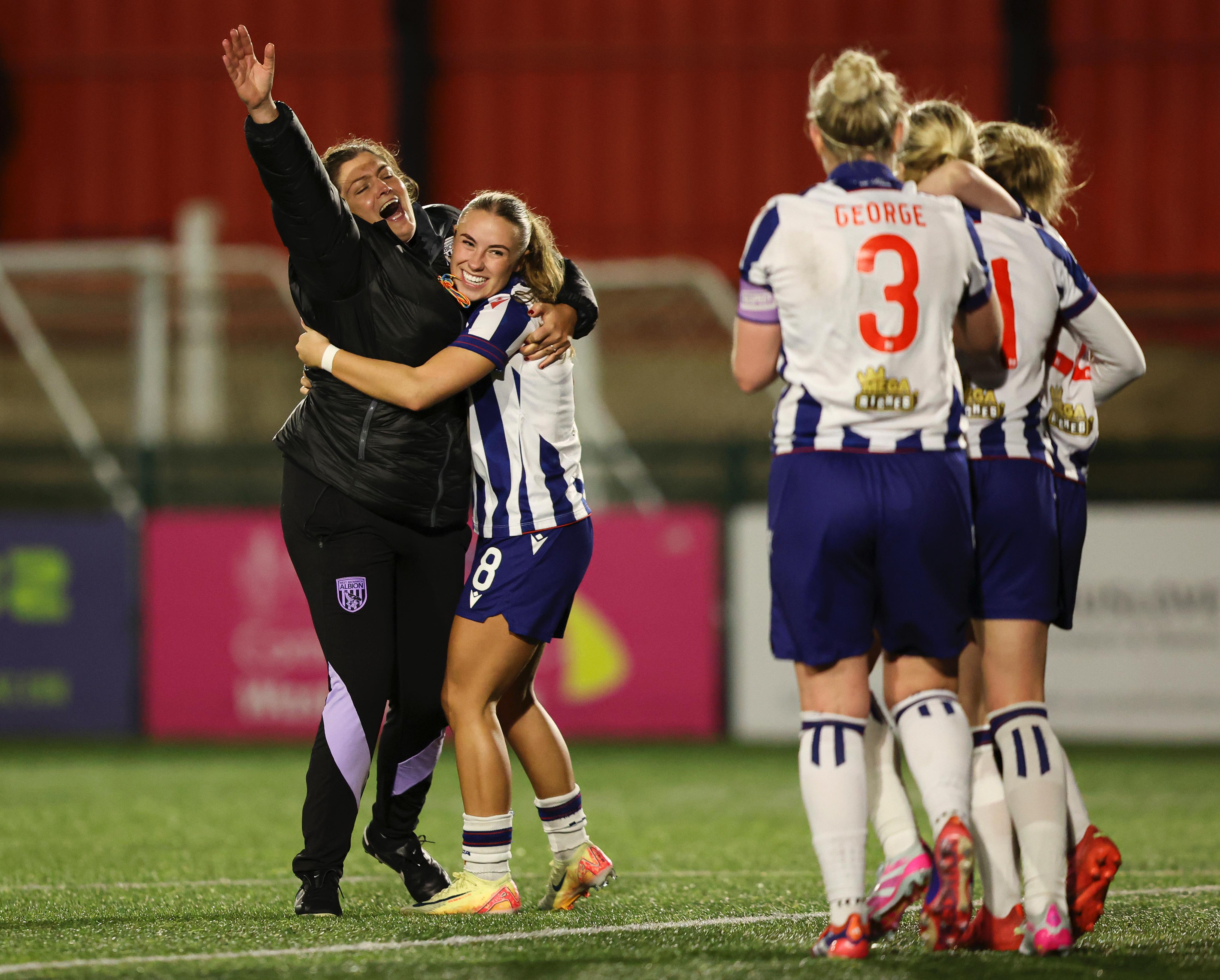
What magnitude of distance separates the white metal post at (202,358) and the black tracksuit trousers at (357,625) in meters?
8.25

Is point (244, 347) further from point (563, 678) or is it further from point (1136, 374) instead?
point (1136, 374)

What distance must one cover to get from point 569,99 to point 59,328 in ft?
20.1

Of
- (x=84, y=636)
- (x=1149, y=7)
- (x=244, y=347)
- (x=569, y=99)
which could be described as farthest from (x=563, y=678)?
(x=1149, y=7)

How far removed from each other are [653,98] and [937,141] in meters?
13.3

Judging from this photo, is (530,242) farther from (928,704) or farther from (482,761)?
(928,704)

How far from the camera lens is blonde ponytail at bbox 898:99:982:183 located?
3.66m

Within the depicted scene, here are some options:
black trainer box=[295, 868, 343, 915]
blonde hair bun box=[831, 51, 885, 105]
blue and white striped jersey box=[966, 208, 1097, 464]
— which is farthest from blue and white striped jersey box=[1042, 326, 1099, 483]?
black trainer box=[295, 868, 343, 915]

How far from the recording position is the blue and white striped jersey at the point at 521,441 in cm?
392

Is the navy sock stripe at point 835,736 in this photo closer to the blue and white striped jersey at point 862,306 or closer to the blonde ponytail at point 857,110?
the blue and white striped jersey at point 862,306

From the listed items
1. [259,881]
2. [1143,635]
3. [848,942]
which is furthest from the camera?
[1143,635]

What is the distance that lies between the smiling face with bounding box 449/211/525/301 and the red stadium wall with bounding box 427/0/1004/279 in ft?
40.4

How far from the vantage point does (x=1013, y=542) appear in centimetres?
352

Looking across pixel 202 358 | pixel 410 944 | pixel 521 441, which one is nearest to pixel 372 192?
pixel 521 441

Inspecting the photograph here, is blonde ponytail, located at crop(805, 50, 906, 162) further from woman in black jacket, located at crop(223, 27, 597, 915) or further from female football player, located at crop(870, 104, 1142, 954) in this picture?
woman in black jacket, located at crop(223, 27, 597, 915)
